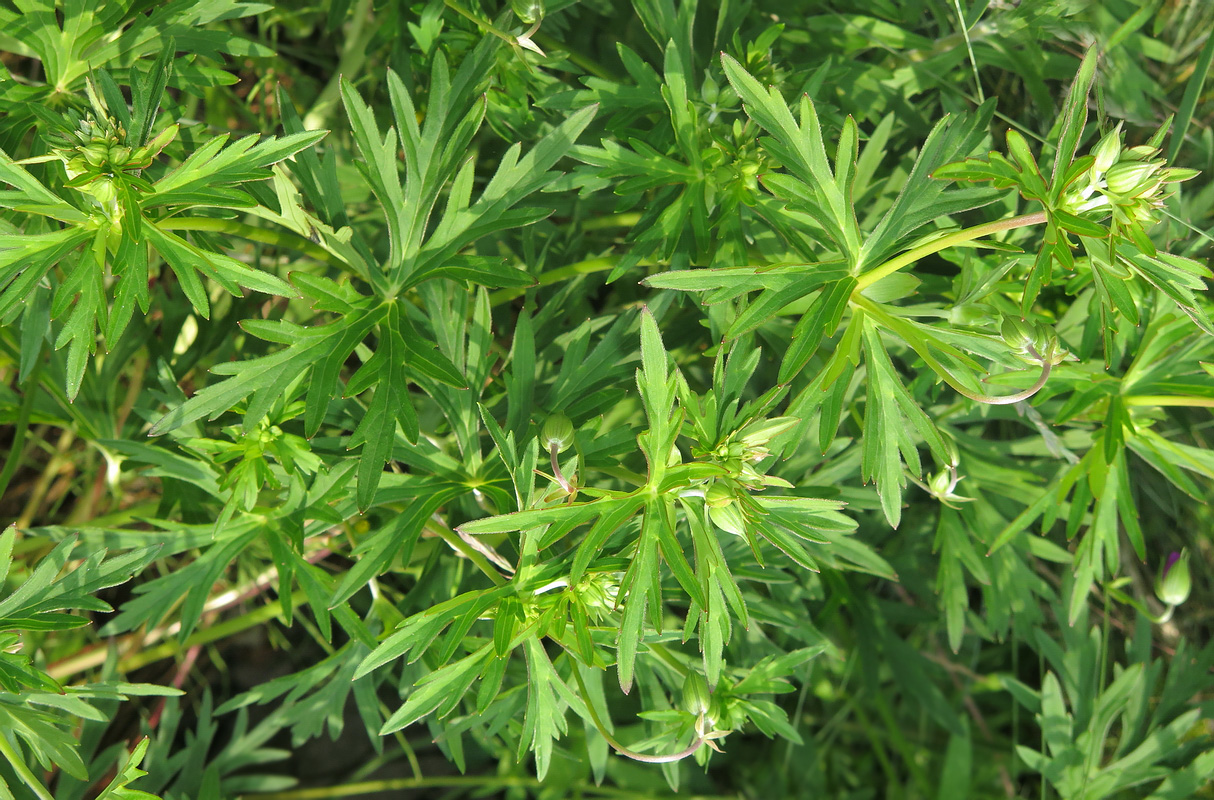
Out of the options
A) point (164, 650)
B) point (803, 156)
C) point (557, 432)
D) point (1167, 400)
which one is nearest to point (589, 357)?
point (557, 432)

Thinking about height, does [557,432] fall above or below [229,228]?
below

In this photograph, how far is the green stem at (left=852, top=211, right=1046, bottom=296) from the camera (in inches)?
43.2

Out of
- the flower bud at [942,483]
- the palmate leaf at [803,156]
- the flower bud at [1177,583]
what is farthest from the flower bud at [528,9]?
the flower bud at [1177,583]

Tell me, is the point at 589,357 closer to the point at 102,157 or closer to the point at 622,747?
the point at 622,747

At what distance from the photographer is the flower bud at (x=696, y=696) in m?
1.37

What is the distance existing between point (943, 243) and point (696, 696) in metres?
0.80

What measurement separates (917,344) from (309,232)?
954 mm

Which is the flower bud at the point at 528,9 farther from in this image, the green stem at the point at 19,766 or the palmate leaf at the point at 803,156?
the green stem at the point at 19,766

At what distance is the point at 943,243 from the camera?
1139mm

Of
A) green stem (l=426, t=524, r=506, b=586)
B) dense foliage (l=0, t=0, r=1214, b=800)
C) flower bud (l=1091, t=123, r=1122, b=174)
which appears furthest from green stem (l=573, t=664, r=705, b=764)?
flower bud (l=1091, t=123, r=1122, b=174)

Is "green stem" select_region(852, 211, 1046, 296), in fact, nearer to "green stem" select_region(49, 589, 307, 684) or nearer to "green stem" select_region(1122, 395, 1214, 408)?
"green stem" select_region(1122, 395, 1214, 408)

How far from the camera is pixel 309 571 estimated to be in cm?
149

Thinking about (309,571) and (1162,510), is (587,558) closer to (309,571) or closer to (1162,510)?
(309,571)

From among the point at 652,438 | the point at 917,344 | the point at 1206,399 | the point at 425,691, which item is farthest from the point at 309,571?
the point at 1206,399
